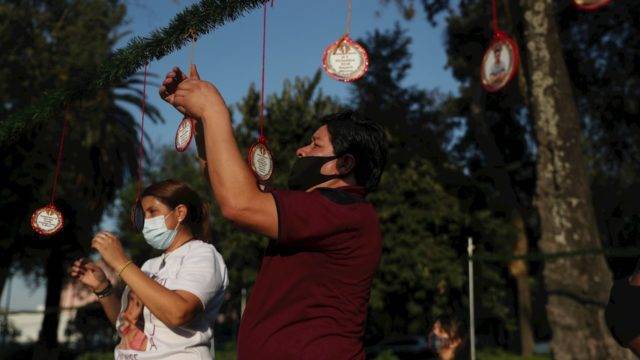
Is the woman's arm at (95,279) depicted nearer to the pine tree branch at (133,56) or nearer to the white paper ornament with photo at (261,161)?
the pine tree branch at (133,56)

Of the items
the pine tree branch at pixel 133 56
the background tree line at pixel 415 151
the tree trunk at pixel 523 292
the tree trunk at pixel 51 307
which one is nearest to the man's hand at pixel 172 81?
the pine tree branch at pixel 133 56

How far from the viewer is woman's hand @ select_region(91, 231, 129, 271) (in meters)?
3.05

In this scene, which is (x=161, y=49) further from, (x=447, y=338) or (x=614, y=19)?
(x=614, y=19)

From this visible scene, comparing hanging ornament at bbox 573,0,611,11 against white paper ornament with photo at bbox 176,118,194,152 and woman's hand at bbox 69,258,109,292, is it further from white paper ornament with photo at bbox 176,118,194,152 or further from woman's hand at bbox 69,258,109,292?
woman's hand at bbox 69,258,109,292

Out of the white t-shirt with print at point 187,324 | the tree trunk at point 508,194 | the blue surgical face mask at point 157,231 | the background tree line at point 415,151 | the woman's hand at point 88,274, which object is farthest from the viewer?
the tree trunk at point 508,194

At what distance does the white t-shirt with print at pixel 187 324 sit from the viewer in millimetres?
3201

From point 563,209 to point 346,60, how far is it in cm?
682

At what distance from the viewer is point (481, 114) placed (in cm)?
2752

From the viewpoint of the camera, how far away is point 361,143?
8.50 feet

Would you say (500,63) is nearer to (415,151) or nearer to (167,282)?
(167,282)

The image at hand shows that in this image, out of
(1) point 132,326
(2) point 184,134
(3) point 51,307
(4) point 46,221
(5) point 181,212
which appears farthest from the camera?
(3) point 51,307

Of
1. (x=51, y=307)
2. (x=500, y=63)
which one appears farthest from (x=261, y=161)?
(x=51, y=307)

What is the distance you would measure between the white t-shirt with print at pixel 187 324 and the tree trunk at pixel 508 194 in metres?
24.7

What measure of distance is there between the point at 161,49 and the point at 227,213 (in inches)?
41.4
